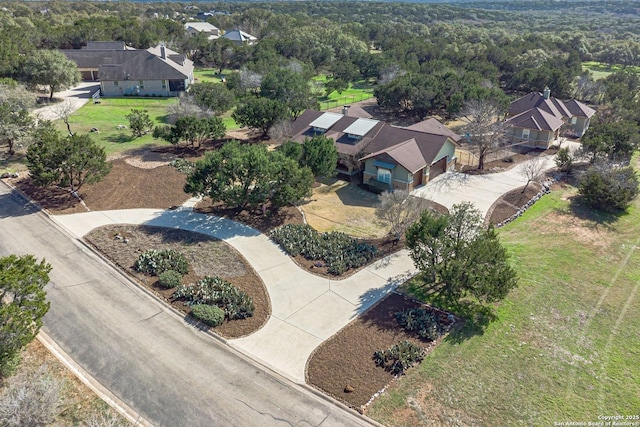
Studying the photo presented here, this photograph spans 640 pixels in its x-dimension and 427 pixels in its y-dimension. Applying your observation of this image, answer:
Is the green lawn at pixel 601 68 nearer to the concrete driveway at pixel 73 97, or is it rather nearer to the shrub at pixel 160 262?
the concrete driveway at pixel 73 97

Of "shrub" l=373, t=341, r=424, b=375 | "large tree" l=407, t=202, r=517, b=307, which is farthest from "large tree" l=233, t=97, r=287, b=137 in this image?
"shrub" l=373, t=341, r=424, b=375

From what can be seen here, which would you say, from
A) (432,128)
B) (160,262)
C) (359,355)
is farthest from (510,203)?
(160,262)

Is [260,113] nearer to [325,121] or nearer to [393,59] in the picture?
[325,121]

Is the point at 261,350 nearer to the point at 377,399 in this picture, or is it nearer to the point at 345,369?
the point at 345,369

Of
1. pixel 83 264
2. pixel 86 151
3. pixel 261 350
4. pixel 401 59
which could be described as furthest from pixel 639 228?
pixel 401 59

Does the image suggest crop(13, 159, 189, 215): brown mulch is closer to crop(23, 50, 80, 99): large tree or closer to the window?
the window

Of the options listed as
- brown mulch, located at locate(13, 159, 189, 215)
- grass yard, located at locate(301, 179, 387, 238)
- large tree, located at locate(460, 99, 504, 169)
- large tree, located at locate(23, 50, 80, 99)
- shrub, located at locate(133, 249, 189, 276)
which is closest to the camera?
shrub, located at locate(133, 249, 189, 276)

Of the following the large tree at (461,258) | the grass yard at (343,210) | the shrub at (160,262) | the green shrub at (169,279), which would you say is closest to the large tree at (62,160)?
the shrub at (160,262)
